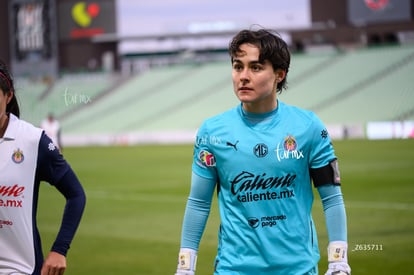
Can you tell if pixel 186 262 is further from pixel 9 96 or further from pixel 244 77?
pixel 9 96

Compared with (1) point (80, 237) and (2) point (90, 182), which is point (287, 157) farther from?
(2) point (90, 182)

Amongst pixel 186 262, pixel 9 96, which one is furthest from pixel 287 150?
pixel 9 96

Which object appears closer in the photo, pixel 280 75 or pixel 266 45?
pixel 266 45

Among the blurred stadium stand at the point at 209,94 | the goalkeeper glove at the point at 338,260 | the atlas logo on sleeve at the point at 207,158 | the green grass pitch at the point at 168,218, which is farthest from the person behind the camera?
the blurred stadium stand at the point at 209,94

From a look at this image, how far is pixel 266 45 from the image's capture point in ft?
14.8

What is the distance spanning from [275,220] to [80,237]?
962 cm

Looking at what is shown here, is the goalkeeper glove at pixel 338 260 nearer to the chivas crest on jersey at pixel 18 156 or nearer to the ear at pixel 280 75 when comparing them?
the ear at pixel 280 75

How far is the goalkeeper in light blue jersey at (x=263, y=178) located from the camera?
4.36 m

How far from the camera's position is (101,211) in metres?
17.0

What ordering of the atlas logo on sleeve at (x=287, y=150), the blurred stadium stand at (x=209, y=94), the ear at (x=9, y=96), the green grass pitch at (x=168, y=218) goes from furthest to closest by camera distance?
the blurred stadium stand at (x=209, y=94)
the green grass pitch at (x=168, y=218)
the ear at (x=9, y=96)
the atlas logo on sleeve at (x=287, y=150)

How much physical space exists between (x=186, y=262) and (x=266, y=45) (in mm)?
1299

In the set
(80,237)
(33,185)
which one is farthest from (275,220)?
(80,237)

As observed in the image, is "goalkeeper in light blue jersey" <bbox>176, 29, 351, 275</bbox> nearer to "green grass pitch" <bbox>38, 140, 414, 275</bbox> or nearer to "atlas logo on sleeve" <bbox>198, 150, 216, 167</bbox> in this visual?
"atlas logo on sleeve" <bbox>198, 150, 216, 167</bbox>

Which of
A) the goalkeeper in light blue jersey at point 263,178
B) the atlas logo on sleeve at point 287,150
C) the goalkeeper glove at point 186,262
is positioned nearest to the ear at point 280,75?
the goalkeeper in light blue jersey at point 263,178
